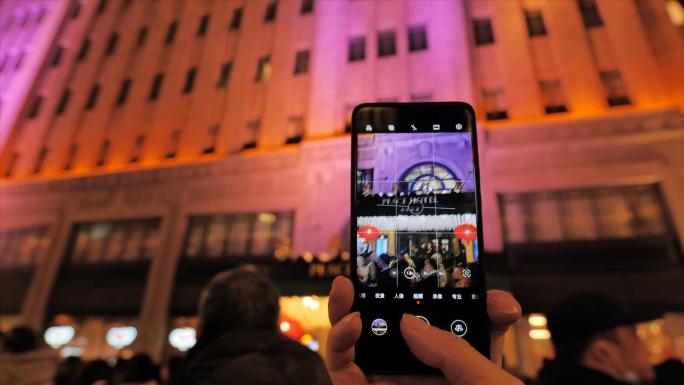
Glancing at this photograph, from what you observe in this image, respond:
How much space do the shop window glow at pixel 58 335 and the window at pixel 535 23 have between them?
15.4 metres

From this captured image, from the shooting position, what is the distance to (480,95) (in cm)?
865

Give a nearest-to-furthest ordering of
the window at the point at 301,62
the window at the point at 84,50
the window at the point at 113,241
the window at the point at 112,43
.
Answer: the window at the point at 301,62 < the window at the point at 113,241 < the window at the point at 112,43 < the window at the point at 84,50

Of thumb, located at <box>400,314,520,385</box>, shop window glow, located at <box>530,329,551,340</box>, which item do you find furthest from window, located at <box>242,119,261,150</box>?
thumb, located at <box>400,314,520,385</box>

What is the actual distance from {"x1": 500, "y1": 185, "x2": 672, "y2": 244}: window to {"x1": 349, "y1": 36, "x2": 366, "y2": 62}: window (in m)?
5.03

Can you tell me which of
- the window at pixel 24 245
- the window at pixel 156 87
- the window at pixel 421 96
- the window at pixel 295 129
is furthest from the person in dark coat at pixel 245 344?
the window at pixel 24 245

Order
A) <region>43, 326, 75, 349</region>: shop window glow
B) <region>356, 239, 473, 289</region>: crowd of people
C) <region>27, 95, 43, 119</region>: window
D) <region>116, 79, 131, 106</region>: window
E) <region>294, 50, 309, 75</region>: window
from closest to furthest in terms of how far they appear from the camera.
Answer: <region>356, 239, 473, 289</region>: crowd of people
<region>294, 50, 309, 75</region>: window
<region>43, 326, 75, 349</region>: shop window glow
<region>116, 79, 131, 106</region>: window
<region>27, 95, 43, 119</region>: window

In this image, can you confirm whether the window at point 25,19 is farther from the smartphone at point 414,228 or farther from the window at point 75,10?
the smartphone at point 414,228

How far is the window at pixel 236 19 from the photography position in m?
12.3

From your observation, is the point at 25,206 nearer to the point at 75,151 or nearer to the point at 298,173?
the point at 75,151

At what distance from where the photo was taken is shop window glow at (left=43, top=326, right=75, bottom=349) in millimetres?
10773

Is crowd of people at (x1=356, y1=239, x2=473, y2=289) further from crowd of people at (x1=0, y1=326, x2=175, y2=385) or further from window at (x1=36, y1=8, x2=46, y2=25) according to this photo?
window at (x1=36, y1=8, x2=46, y2=25)

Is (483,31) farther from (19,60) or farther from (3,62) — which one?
(3,62)

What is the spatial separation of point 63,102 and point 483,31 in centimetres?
1472

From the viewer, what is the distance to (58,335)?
1077 cm
